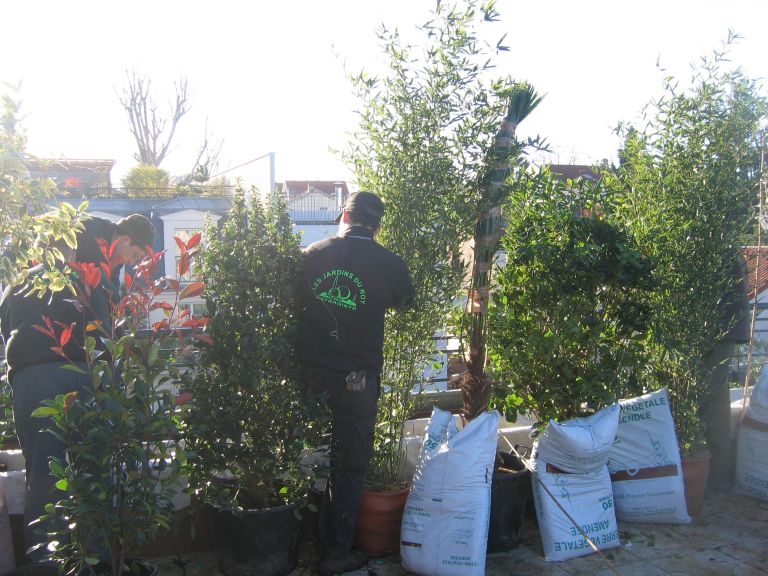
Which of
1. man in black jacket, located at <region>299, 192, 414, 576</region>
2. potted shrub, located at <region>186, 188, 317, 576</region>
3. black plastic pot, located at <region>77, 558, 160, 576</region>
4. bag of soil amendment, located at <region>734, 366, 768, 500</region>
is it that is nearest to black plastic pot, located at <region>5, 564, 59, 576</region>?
black plastic pot, located at <region>77, 558, 160, 576</region>

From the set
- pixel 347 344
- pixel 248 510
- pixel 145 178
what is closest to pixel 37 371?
pixel 248 510

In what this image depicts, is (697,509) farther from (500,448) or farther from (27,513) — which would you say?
(27,513)

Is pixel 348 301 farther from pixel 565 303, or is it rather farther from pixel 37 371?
pixel 37 371

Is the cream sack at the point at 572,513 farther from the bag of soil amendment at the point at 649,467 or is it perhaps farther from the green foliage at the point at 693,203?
the green foliage at the point at 693,203

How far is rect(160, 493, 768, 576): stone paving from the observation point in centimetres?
357

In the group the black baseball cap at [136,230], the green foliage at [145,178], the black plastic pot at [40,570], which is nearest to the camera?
the black plastic pot at [40,570]

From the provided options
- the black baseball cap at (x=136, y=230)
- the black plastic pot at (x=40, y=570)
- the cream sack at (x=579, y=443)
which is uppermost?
the black baseball cap at (x=136, y=230)

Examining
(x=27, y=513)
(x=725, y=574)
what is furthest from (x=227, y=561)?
(x=725, y=574)

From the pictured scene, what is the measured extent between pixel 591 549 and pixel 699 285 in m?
1.83

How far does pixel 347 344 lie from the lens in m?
3.47

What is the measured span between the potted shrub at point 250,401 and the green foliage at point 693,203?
91.8 inches

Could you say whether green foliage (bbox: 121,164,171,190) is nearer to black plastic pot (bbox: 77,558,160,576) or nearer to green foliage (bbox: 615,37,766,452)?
green foliage (bbox: 615,37,766,452)

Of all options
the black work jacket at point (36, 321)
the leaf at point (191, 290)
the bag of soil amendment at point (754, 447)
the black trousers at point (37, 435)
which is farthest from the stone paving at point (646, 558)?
the leaf at point (191, 290)

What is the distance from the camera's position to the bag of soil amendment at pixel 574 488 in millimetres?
3705
